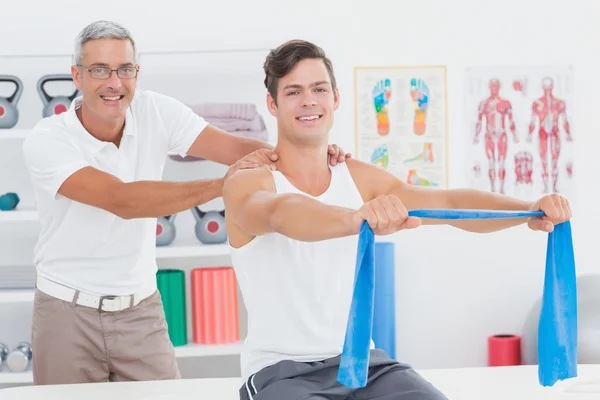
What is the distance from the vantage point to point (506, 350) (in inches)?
166

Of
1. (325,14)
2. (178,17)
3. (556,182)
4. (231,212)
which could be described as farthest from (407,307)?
(231,212)

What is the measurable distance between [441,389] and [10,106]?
2278 mm

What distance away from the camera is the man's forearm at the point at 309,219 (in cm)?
177

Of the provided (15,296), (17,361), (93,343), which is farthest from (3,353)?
(93,343)

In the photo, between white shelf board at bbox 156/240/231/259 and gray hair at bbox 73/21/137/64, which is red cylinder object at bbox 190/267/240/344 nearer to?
white shelf board at bbox 156/240/231/259

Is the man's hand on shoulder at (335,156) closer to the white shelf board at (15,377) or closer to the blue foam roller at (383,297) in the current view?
the blue foam roller at (383,297)

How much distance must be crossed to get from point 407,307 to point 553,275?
7.82 ft

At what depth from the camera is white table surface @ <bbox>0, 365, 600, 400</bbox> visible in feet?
8.33

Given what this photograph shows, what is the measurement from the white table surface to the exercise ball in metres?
1.05

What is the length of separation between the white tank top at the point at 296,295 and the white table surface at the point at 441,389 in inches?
21.4

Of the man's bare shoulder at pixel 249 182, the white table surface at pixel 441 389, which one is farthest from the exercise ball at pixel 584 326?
the man's bare shoulder at pixel 249 182

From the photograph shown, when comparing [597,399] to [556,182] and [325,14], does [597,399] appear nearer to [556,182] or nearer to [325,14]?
[556,182]

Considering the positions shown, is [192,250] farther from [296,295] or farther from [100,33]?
[296,295]

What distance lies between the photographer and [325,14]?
4285mm
